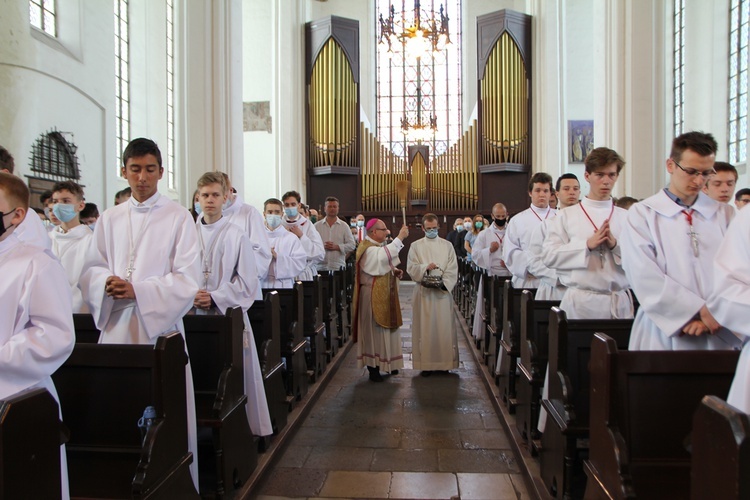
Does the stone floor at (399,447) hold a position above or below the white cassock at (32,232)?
below

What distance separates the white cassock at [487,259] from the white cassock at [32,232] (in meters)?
5.98

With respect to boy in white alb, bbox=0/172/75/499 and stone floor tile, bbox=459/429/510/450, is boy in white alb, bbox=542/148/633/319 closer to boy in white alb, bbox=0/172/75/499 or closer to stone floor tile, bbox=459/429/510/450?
stone floor tile, bbox=459/429/510/450

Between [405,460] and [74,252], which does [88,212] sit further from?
[405,460]

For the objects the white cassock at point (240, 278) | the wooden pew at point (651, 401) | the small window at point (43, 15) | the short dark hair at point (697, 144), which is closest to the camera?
the wooden pew at point (651, 401)

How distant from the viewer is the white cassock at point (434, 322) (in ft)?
22.3

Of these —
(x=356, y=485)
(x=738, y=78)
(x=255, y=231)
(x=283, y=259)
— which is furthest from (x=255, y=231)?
(x=738, y=78)

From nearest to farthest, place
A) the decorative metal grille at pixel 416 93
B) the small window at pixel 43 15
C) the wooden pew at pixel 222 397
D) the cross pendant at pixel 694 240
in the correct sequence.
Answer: the cross pendant at pixel 694 240
the wooden pew at pixel 222 397
the small window at pixel 43 15
the decorative metal grille at pixel 416 93

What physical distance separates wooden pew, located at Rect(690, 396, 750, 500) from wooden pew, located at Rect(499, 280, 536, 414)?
11.5 feet

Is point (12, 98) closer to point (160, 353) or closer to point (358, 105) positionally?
point (160, 353)

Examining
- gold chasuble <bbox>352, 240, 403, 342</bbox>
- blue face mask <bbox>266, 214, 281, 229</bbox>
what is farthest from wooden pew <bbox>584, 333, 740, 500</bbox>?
blue face mask <bbox>266, 214, 281, 229</bbox>

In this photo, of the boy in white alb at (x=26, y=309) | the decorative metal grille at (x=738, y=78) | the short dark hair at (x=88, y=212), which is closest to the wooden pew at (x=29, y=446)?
the boy in white alb at (x=26, y=309)

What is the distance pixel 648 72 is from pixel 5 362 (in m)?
8.93

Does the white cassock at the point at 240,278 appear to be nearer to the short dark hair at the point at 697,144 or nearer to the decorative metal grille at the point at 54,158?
the short dark hair at the point at 697,144

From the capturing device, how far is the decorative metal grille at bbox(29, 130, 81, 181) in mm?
7209
